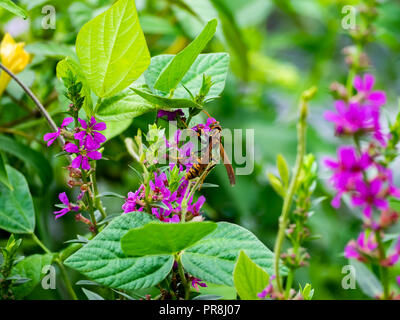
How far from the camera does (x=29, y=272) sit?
1.16 ft

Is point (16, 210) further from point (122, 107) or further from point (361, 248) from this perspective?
point (361, 248)

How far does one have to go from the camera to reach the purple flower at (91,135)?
29 centimetres

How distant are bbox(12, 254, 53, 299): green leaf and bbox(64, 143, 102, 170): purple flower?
10 centimetres

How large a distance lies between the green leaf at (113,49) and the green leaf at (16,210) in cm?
14

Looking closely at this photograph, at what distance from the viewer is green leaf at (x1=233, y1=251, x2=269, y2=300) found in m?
0.27

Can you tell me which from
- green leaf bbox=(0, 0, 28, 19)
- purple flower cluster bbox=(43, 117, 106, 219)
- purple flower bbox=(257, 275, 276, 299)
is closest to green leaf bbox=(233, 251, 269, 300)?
purple flower bbox=(257, 275, 276, 299)

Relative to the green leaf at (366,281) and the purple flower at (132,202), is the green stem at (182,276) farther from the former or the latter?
the green leaf at (366,281)

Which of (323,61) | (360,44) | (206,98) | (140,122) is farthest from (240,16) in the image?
(206,98)

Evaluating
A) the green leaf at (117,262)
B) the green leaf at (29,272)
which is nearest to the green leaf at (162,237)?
the green leaf at (117,262)

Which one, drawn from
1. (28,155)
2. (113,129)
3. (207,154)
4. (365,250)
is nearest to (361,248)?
(365,250)

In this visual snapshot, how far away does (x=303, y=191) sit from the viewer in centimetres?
30

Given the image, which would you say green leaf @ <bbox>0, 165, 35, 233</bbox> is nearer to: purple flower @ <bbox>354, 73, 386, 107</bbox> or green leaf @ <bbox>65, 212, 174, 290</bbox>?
green leaf @ <bbox>65, 212, 174, 290</bbox>

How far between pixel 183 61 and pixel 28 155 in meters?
0.25
